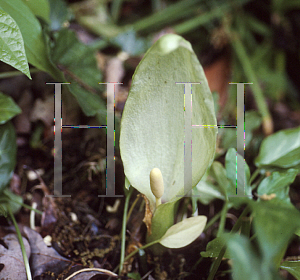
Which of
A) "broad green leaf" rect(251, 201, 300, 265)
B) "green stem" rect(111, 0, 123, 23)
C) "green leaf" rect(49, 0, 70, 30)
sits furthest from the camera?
"green stem" rect(111, 0, 123, 23)

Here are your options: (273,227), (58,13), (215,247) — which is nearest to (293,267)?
(215,247)

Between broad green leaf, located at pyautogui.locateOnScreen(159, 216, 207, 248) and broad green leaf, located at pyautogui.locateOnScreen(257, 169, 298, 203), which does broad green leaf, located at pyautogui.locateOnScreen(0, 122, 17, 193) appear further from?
broad green leaf, located at pyautogui.locateOnScreen(257, 169, 298, 203)

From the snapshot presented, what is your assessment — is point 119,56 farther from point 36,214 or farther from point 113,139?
point 36,214

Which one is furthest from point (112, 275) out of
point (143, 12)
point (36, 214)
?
point (143, 12)

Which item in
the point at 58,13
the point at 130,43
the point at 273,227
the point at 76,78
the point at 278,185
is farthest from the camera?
the point at 130,43

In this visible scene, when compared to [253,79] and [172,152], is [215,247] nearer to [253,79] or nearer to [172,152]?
[172,152]

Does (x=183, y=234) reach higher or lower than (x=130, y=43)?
lower

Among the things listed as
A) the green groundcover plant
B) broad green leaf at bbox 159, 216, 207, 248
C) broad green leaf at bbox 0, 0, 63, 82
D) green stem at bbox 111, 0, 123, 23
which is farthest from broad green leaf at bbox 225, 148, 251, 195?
green stem at bbox 111, 0, 123, 23
